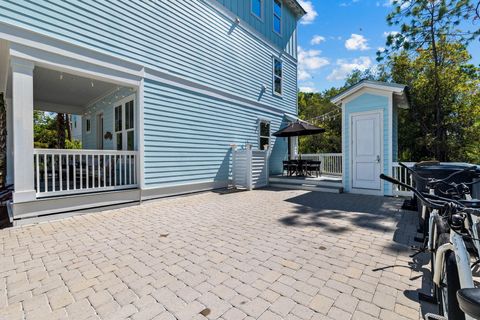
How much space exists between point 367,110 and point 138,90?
21.8 feet

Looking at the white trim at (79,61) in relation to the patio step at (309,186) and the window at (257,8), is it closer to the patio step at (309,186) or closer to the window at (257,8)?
the patio step at (309,186)

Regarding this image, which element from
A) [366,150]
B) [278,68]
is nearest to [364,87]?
[366,150]

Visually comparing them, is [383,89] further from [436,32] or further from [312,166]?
[436,32]

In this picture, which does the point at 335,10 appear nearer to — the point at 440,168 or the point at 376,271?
the point at 440,168

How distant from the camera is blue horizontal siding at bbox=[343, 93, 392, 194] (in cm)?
703

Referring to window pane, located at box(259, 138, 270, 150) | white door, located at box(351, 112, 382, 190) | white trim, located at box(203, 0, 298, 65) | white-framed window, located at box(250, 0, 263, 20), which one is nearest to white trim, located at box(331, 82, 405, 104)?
white door, located at box(351, 112, 382, 190)

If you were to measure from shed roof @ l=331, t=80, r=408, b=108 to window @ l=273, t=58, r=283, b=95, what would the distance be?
4.21m

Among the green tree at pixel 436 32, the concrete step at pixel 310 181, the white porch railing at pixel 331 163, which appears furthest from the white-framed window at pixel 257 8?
the concrete step at pixel 310 181

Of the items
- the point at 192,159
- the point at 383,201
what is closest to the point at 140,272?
the point at 192,159

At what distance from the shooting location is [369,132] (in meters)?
7.38

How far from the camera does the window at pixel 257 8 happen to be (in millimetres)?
A: 10117

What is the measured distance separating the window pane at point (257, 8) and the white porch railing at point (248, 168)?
19.9 ft

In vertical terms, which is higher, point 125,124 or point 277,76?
point 277,76

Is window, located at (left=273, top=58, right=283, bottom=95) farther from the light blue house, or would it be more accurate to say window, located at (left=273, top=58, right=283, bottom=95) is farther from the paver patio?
the paver patio
